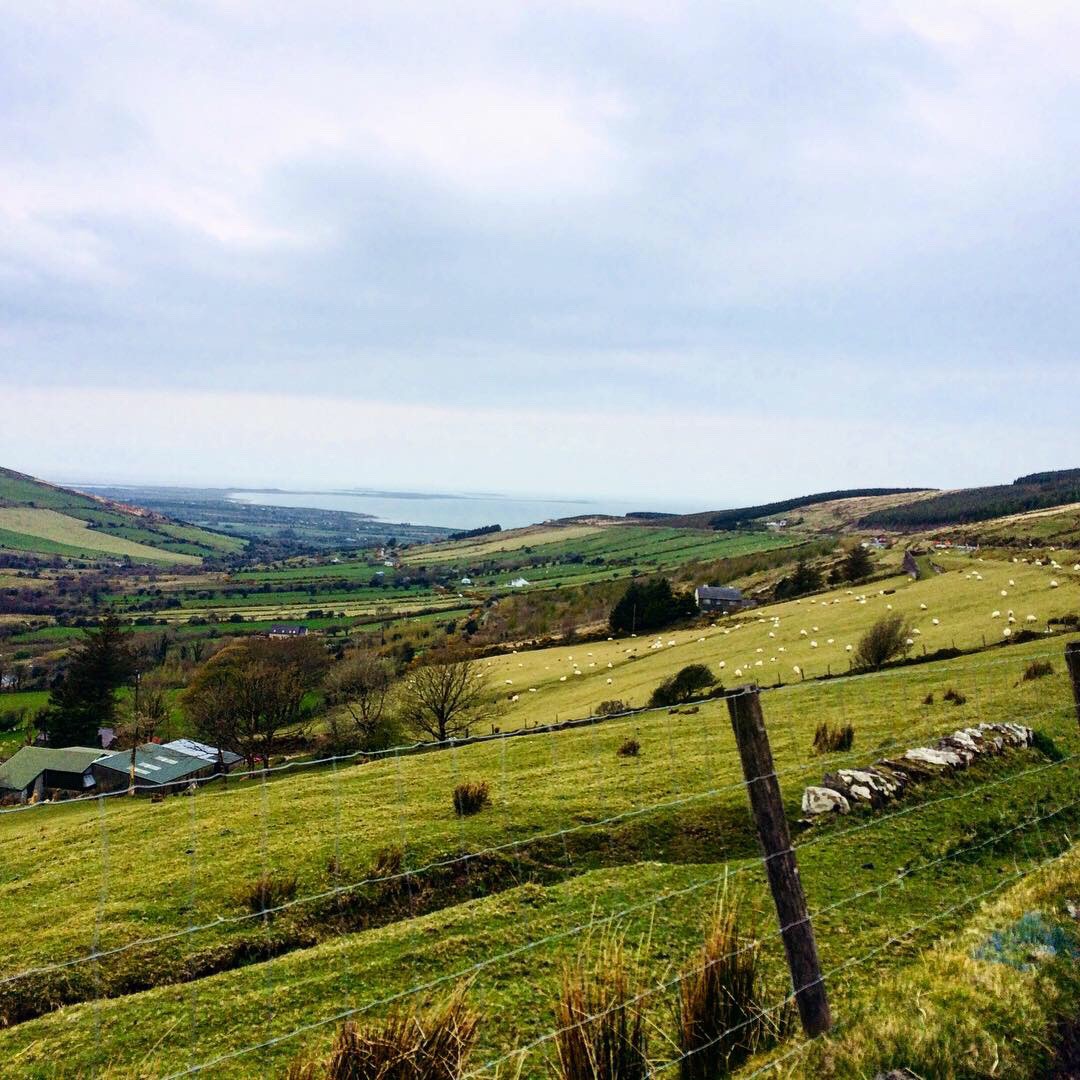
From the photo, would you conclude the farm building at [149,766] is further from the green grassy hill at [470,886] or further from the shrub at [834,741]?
the shrub at [834,741]

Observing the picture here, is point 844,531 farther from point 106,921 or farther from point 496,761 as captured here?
point 106,921

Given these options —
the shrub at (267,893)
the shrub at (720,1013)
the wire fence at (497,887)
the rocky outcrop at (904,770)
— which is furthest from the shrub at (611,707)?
the shrub at (720,1013)

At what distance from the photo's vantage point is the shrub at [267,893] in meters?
11.4

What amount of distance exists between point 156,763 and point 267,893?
56459mm

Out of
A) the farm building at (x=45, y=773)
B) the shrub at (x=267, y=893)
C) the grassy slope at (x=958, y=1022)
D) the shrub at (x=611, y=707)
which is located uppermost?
the grassy slope at (x=958, y=1022)

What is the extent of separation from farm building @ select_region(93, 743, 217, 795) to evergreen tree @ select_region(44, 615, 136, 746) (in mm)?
13107

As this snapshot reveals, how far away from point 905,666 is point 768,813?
122 ft

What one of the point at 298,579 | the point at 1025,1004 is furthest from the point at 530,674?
the point at 298,579

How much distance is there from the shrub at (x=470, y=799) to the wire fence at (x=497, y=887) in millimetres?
300

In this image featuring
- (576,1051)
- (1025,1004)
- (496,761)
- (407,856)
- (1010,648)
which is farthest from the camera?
(1010,648)

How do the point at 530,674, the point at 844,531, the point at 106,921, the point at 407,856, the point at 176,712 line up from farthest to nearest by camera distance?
the point at 844,531 < the point at 176,712 < the point at 530,674 < the point at 407,856 < the point at 106,921

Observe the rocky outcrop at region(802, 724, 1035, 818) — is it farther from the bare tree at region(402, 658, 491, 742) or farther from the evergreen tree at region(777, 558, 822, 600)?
the evergreen tree at region(777, 558, 822, 600)

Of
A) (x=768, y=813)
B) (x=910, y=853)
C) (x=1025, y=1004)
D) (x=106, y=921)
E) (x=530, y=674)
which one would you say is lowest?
(x=530, y=674)

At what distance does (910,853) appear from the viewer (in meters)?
10.3
